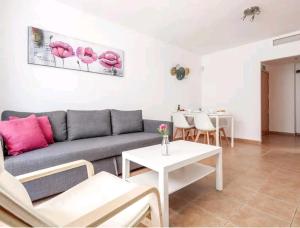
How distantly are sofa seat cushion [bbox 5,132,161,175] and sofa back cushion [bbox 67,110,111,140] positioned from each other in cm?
14

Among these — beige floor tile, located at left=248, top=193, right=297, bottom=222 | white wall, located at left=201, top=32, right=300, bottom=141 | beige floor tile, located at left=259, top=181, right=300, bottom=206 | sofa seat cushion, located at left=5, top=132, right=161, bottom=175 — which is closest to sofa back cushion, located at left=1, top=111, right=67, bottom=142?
sofa seat cushion, located at left=5, top=132, right=161, bottom=175

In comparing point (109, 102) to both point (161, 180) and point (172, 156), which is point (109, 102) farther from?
point (161, 180)

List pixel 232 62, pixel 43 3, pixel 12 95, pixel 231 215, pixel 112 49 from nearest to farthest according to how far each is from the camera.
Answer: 1. pixel 231 215
2. pixel 12 95
3. pixel 43 3
4. pixel 112 49
5. pixel 232 62

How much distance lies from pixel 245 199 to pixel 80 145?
174cm

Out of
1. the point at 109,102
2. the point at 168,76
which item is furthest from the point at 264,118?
the point at 109,102

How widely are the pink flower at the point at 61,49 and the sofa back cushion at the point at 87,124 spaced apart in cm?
86

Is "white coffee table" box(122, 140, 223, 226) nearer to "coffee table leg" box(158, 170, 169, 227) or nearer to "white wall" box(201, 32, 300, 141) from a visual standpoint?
"coffee table leg" box(158, 170, 169, 227)

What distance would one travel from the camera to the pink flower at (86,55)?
273cm

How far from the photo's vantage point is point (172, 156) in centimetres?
157

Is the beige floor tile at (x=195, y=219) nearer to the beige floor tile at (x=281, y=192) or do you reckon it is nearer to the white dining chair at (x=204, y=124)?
the beige floor tile at (x=281, y=192)

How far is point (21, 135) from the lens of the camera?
1.71 meters

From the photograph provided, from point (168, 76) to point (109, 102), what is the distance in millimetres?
1645

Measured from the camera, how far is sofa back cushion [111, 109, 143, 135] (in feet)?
8.95

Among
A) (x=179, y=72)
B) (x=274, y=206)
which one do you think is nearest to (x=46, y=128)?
(x=274, y=206)
